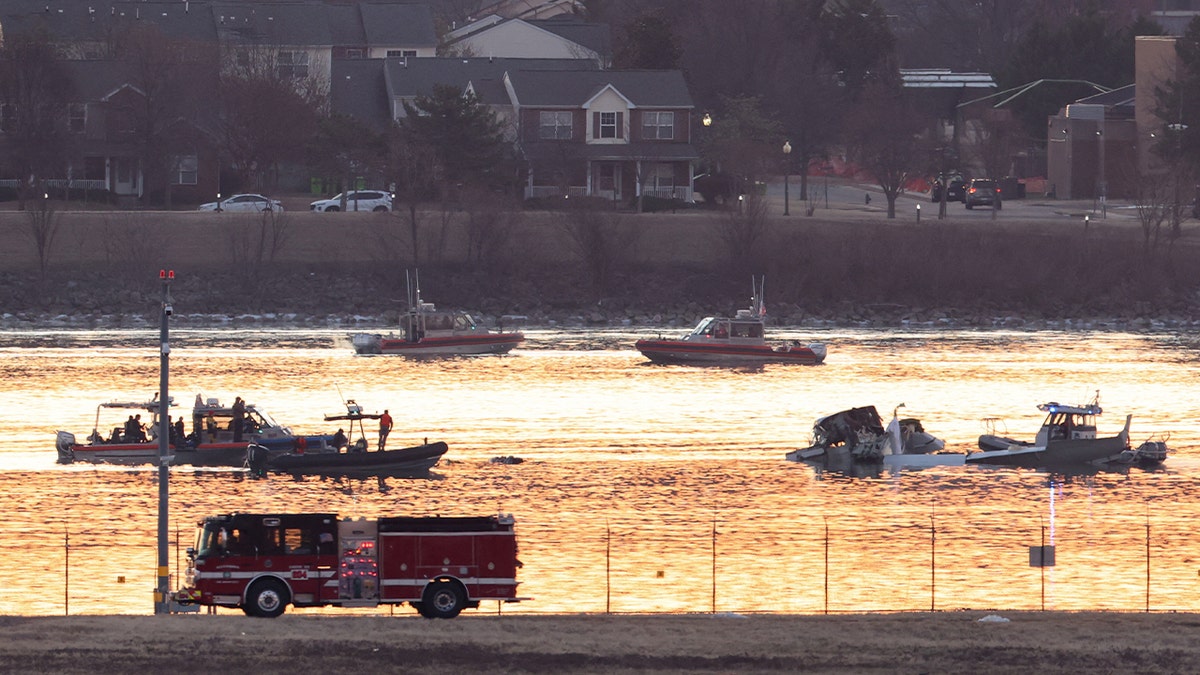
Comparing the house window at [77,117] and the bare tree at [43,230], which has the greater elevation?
the house window at [77,117]

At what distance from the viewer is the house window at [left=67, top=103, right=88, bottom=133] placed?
11956 cm

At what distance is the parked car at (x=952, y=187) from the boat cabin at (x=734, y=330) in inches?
1767

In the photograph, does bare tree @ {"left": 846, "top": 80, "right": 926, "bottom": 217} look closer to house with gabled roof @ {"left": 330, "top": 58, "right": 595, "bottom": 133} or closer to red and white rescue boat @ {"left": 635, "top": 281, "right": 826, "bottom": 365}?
house with gabled roof @ {"left": 330, "top": 58, "right": 595, "bottom": 133}

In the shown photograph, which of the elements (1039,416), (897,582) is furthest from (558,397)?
(897,582)

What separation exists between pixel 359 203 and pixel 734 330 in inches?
1404

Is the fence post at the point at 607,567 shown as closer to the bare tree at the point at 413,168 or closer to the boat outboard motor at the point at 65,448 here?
the boat outboard motor at the point at 65,448

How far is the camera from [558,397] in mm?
71312

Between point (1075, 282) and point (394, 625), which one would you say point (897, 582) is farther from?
point (1075, 282)

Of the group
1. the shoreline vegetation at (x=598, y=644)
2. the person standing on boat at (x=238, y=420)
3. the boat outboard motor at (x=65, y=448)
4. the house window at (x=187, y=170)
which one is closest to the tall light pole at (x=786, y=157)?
the house window at (x=187, y=170)

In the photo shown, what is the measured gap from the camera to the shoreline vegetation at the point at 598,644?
27.2 meters

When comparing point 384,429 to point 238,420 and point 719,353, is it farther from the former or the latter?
point 719,353

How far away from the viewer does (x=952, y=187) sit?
133 m

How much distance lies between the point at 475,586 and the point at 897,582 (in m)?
10.5

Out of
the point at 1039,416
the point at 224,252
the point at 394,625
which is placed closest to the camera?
the point at 394,625
